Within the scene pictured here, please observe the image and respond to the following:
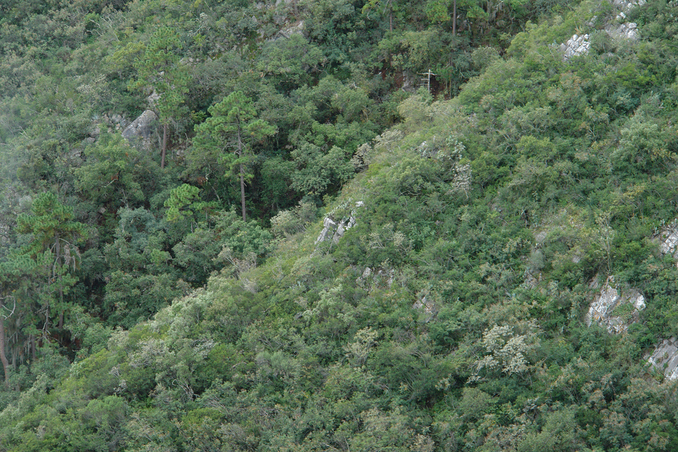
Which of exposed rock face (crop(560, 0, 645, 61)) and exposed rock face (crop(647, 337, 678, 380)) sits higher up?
exposed rock face (crop(560, 0, 645, 61))

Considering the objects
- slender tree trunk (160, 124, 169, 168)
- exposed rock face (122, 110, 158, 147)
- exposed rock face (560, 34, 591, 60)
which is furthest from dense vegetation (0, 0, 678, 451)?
exposed rock face (560, 34, 591, 60)

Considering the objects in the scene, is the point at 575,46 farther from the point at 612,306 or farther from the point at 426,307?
the point at 426,307

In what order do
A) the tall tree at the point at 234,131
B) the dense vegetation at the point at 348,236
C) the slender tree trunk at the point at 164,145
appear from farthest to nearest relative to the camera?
the slender tree trunk at the point at 164,145
the tall tree at the point at 234,131
the dense vegetation at the point at 348,236

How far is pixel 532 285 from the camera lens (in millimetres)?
30453

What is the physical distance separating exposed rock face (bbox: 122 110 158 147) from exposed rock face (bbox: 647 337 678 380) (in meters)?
38.0

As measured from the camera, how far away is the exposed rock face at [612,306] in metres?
27.6

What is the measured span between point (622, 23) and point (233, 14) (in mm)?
30367

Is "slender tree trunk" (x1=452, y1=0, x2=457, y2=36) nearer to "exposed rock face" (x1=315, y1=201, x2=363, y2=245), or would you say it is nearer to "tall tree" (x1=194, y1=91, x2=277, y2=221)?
"tall tree" (x1=194, y1=91, x2=277, y2=221)

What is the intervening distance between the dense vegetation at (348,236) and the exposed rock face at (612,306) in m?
0.47

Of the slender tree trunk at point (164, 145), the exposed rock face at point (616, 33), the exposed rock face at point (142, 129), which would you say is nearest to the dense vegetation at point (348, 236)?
the slender tree trunk at point (164, 145)

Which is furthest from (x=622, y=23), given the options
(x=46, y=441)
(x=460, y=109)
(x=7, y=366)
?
(x=7, y=366)

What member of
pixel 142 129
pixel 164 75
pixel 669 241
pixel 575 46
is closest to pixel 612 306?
pixel 669 241

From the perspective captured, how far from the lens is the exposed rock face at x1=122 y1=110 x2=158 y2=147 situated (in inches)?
1965

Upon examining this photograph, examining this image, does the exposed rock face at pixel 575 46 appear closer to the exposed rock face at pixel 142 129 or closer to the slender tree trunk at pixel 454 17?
the slender tree trunk at pixel 454 17
